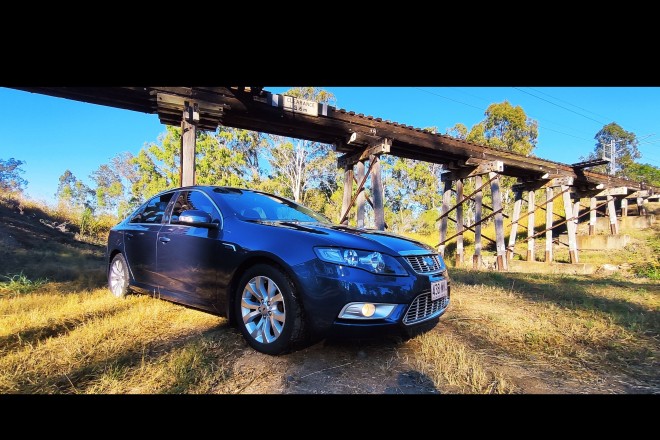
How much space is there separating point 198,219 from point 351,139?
17.0ft

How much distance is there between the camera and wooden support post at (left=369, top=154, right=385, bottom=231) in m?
7.73

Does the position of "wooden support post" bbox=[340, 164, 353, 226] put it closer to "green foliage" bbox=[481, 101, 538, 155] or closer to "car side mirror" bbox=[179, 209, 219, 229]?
"car side mirror" bbox=[179, 209, 219, 229]

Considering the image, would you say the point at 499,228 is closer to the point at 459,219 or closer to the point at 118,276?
the point at 459,219

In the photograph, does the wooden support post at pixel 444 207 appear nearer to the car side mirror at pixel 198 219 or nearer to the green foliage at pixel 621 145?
the car side mirror at pixel 198 219

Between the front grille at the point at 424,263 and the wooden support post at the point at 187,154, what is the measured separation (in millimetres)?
4389

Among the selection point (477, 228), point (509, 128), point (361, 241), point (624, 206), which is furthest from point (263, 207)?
point (509, 128)

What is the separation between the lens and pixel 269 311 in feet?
8.20

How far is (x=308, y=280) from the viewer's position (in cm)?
232

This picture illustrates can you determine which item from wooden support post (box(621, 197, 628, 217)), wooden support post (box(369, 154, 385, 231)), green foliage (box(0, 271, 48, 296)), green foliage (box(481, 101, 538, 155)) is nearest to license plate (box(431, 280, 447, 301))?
wooden support post (box(369, 154, 385, 231))

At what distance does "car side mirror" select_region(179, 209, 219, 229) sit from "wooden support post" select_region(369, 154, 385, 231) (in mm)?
5146
